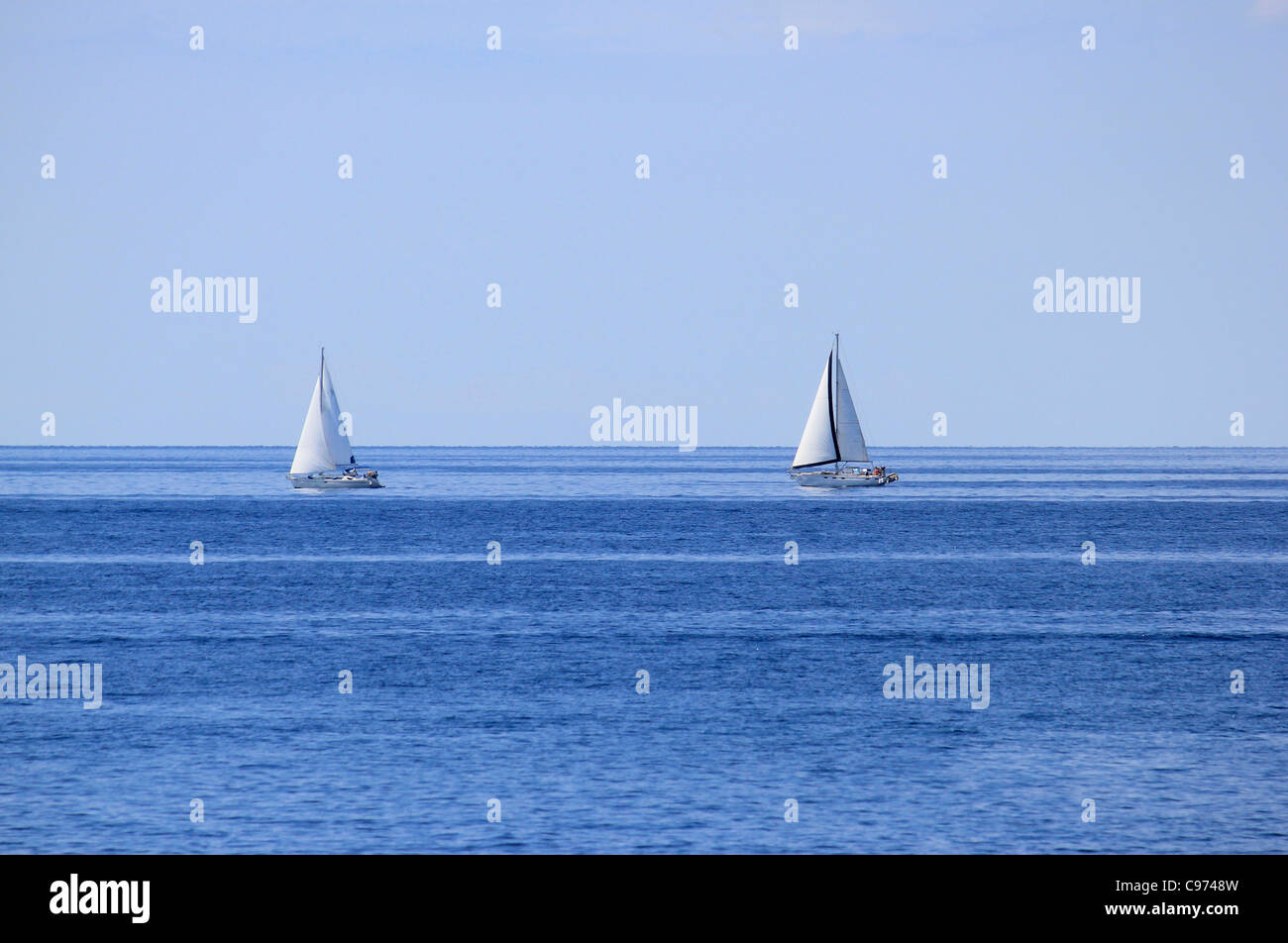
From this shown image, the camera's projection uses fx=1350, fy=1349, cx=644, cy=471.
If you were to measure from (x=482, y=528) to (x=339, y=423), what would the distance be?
29921 mm

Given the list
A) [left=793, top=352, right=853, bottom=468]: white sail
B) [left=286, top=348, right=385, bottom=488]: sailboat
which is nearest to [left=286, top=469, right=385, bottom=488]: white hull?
[left=286, top=348, right=385, bottom=488]: sailboat

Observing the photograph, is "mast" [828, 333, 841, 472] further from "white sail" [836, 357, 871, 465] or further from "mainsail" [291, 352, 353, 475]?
"mainsail" [291, 352, 353, 475]

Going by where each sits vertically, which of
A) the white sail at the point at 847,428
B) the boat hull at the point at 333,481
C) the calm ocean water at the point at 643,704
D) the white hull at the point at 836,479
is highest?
the white sail at the point at 847,428

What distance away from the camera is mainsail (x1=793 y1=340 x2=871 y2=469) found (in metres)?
135

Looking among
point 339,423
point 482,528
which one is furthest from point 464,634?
point 339,423

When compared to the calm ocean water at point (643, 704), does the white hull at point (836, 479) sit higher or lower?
higher

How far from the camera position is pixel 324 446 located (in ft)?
459

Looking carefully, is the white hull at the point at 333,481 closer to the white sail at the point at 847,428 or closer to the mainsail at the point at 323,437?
the mainsail at the point at 323,437

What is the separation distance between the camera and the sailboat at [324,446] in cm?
13488

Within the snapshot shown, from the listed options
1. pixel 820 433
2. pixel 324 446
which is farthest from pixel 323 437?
pixel 820 433

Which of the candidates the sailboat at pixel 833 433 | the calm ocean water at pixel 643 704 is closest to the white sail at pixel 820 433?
the sailboat at pixel 833 433

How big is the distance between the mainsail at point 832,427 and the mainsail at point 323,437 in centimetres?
4749

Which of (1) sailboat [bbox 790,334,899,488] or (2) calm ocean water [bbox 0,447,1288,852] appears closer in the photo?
(2) calm ocean water [bbox 0,447,1288,852]
